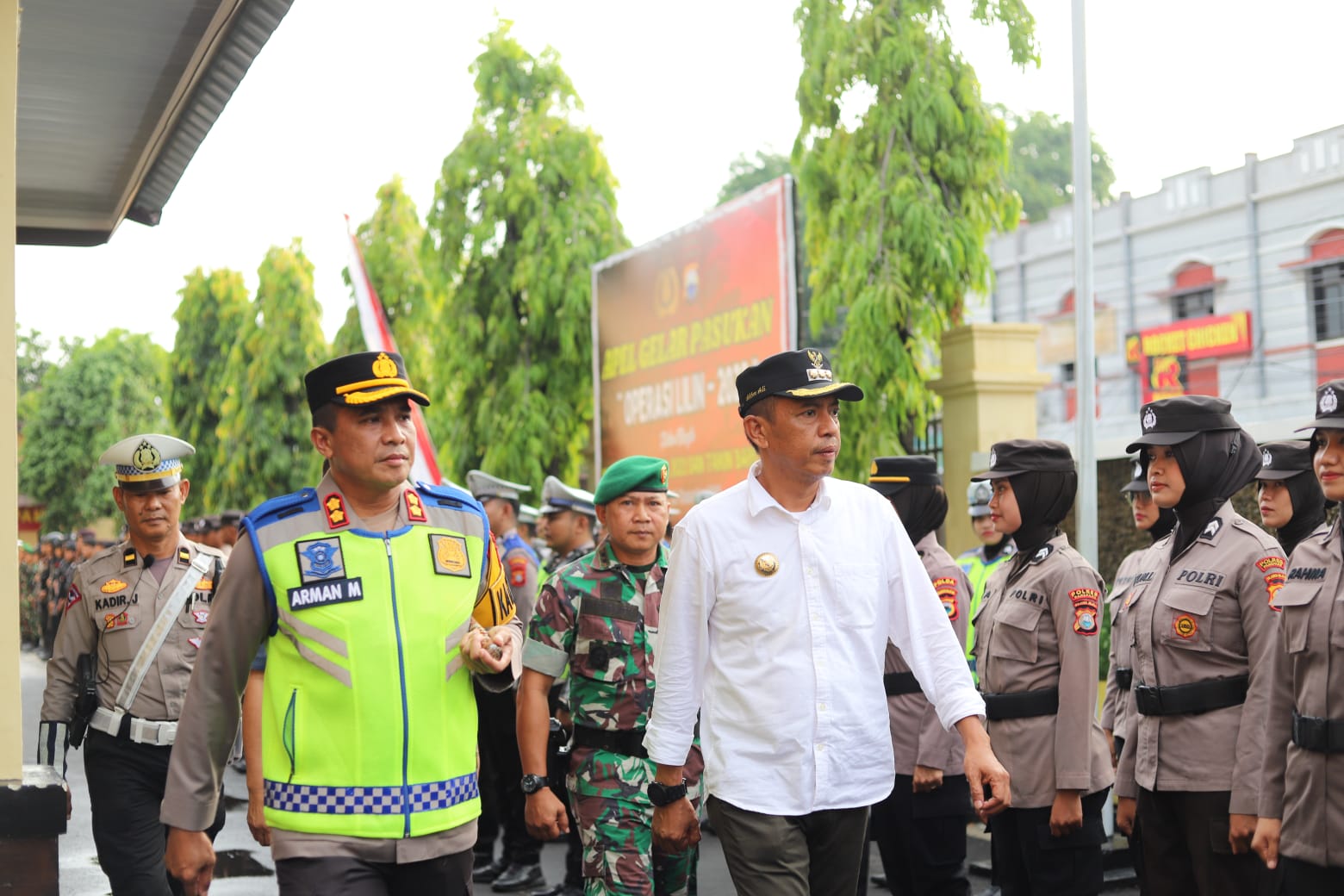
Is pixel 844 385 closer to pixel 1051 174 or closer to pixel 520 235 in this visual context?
pixel 520 235

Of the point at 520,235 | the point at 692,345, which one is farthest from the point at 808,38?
the point at 520,235

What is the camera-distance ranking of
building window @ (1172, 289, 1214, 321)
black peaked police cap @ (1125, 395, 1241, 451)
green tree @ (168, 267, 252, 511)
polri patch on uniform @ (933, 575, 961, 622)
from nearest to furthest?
black peaked police cap @ (1125, 395, 1241, 451) → polri patch on uniform @ (933, 575, 961, 622) → green tree @ (168, 267, 252, 511) → building window @ (1172, 289, 1214, 321)

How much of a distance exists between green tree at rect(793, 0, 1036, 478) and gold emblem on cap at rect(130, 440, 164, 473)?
6.74 metres

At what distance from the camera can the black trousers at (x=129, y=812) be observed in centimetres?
582

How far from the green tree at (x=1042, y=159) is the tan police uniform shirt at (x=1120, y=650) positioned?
57.5 metres

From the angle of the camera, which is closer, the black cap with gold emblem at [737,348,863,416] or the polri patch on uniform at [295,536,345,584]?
the polri patch on uniform at [295,536,345,584]

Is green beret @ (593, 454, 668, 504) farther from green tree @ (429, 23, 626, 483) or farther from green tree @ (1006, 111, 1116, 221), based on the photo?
green tree @ (1006, 111, 1116, 221)

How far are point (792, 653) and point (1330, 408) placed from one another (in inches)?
67.4

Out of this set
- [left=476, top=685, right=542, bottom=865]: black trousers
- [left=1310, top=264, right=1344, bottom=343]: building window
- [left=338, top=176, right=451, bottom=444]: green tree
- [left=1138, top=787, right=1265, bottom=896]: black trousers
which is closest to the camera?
[left=1138, top=787, right=1265, bottom=896]: black trousers

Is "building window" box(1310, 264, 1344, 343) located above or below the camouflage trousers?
above

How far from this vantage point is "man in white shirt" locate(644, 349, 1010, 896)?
166 inches

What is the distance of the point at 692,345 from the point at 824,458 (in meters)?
9.31

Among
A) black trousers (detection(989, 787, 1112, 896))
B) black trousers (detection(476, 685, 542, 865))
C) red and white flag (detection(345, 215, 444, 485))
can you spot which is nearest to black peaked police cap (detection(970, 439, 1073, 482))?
black trousers (detection(989, 787, 1112, 896))

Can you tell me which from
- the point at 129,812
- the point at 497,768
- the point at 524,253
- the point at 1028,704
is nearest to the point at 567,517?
the point at 497,768
